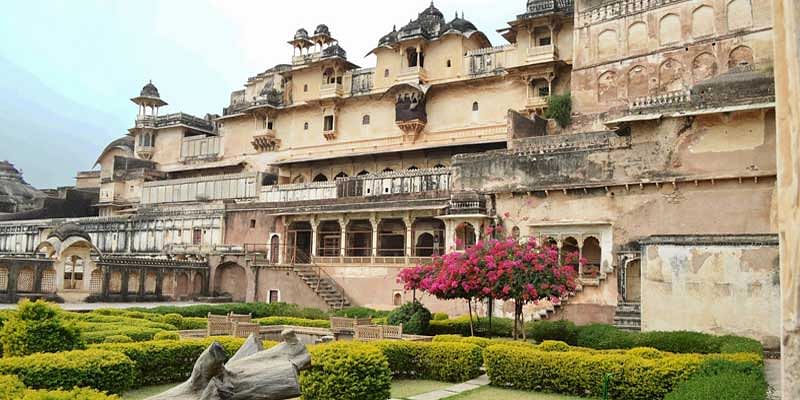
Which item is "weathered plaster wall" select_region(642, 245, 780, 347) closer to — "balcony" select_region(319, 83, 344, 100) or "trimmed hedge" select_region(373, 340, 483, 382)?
"trimmed hedge" select_region(373, 340, 483, 382)

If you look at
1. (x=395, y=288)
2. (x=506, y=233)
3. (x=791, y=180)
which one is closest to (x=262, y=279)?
(x=395, y=288)

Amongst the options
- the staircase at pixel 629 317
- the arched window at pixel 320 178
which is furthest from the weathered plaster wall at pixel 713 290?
the arched window at pixel 320 178

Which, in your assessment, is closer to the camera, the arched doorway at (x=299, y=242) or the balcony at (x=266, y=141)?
the arched doorway at (x=299, y=242)

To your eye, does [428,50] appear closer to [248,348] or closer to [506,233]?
[506,233]

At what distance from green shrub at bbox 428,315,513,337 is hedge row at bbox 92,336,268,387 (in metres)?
8.55

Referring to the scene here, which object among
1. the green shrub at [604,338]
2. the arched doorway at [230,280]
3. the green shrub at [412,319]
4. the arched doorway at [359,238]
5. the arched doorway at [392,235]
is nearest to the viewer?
the green shrub at [604,338]

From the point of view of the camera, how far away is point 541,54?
117 ft

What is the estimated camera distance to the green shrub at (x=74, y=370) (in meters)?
9.47

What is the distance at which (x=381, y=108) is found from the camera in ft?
144

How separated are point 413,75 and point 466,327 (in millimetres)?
23282

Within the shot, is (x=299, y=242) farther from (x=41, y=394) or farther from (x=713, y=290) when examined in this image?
(x=41, y=394)

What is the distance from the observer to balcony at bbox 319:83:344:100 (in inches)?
1784

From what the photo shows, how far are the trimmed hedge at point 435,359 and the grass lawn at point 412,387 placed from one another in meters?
0.25

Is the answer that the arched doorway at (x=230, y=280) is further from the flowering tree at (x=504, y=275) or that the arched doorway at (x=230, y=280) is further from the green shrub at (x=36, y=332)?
the green shrub at (x=36, y=332)
